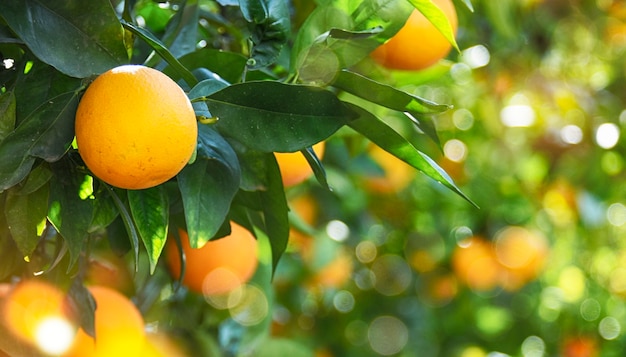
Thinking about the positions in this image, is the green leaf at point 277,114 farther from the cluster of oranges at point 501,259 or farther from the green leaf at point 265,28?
the cluster of oranges at point 501,259

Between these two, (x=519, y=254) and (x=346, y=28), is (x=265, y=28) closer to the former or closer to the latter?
(x=346, y=28)

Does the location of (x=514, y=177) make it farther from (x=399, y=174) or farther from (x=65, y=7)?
(x=65, y=7)

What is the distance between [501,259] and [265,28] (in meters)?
1.54

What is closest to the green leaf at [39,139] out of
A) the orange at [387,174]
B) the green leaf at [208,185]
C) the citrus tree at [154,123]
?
the citrus tree at [154,123]

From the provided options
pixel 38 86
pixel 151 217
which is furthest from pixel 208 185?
pixel 38 86

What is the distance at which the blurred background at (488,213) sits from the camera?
2.12 metres

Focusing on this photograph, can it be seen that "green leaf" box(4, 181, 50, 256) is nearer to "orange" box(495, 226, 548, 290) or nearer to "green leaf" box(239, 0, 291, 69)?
"green leaf" box(239, 0, 291, 69)

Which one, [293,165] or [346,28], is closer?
[346,28]

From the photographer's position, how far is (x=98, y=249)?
3.95 ft

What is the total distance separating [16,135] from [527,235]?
1812mm

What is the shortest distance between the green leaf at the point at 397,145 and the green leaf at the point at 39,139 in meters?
0.24

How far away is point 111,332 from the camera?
3.09 ft

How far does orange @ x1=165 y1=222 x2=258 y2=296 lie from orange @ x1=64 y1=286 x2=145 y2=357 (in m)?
0.12

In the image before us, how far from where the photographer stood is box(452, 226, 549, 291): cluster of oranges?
88.1 inches
